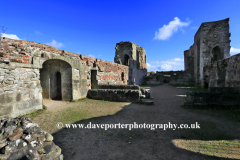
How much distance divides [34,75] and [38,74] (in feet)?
0.65

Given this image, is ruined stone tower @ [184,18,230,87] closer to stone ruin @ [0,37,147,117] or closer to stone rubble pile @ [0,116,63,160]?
stone ruin @ [0,37,147,117]

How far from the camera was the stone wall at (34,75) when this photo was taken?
181 inches

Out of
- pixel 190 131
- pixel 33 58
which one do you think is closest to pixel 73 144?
pixel 190 131

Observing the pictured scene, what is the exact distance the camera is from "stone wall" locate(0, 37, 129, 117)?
181 inches

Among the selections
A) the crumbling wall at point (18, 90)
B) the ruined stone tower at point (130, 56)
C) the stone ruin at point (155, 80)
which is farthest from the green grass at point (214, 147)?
the stone ruin at point (155, 80)

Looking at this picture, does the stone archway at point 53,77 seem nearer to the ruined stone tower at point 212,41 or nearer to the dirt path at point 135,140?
the dirt path at point 135,140

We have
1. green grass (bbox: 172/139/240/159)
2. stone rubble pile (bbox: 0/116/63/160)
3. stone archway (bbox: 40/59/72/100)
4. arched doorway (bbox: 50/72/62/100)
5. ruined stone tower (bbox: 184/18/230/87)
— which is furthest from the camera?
ruined stone tower (bbox: 184/18/230/87)

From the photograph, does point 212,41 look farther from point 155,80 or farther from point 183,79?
point 155,80

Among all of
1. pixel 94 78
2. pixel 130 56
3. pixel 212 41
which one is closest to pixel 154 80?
pixel 130 56

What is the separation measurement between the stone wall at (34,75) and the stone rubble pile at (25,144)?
3066 mm

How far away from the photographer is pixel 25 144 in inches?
79.2

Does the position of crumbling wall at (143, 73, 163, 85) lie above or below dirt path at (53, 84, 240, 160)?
above

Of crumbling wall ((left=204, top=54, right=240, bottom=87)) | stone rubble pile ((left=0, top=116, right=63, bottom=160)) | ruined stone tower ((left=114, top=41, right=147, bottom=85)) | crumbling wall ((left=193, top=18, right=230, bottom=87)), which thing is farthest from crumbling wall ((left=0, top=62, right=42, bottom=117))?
crumbling wall ((left=193, top=18, right=230, bottom=87))

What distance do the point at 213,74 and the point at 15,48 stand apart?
15.5m
